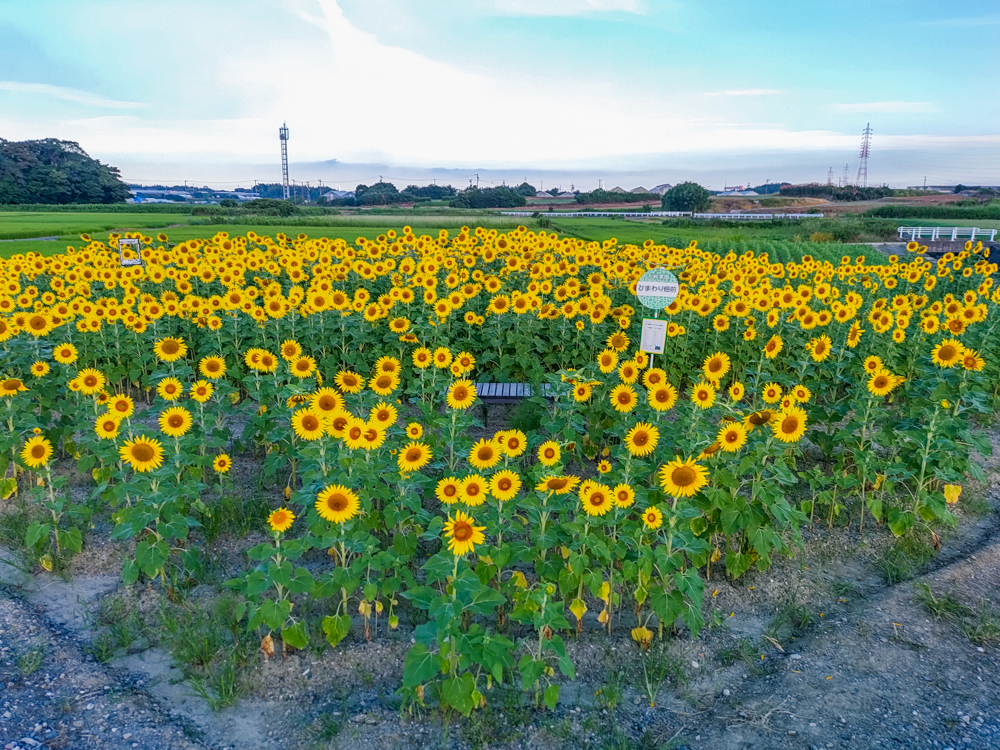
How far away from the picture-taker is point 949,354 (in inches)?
222

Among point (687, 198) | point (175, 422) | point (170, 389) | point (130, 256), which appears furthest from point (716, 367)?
point (687, 198)

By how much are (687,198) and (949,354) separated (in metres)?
73.9

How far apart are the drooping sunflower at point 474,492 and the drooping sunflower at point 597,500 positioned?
63cm

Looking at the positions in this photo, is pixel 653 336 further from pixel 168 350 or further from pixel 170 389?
pixel 168 350

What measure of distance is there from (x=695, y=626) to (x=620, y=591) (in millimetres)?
910

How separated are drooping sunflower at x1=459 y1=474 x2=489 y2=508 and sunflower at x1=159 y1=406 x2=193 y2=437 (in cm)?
239

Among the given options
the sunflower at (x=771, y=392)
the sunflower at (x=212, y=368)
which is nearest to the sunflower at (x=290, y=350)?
the sunflower at (x=212, y=368)

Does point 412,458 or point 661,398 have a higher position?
point 661,398

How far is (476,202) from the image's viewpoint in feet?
278

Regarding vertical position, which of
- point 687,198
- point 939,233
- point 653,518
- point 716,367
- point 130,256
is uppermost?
point 687,198

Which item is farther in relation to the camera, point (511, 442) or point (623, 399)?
point (623, 399)

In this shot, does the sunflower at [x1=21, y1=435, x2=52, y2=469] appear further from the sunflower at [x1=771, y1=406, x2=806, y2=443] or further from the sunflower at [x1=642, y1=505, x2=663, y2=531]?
the sunflower at [x1=771, y1=406, x2=806, y2=443]

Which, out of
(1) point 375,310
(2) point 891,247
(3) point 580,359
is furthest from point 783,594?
(2) point 891,247

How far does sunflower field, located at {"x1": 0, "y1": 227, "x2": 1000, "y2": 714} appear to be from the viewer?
157 inches
